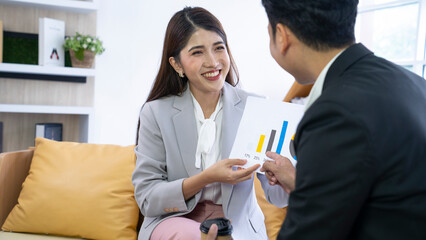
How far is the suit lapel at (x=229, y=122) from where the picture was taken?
5.18 feet

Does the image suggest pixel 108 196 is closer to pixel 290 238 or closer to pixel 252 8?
pixel 290 238

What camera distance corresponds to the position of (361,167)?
2.29 feet

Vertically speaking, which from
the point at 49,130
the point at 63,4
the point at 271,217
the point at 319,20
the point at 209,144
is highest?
the point at 63,4

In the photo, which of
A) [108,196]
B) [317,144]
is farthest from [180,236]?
[317,144]

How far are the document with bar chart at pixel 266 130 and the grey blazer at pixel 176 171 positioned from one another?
0.18 m

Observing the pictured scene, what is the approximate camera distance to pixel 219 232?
46.7 inches

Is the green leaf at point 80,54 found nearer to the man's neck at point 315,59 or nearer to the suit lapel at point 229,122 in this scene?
the suit lapel at point 229,122

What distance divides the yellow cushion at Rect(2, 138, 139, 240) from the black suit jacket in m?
1.19

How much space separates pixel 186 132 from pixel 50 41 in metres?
1.48

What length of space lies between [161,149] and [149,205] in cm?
23

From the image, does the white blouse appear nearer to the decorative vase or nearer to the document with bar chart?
the document with bar chart

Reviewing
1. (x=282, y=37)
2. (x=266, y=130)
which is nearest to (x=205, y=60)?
(x=266, y=130)

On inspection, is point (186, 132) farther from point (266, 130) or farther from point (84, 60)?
point (84, 60)

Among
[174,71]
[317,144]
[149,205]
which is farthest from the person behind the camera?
[174,71]
